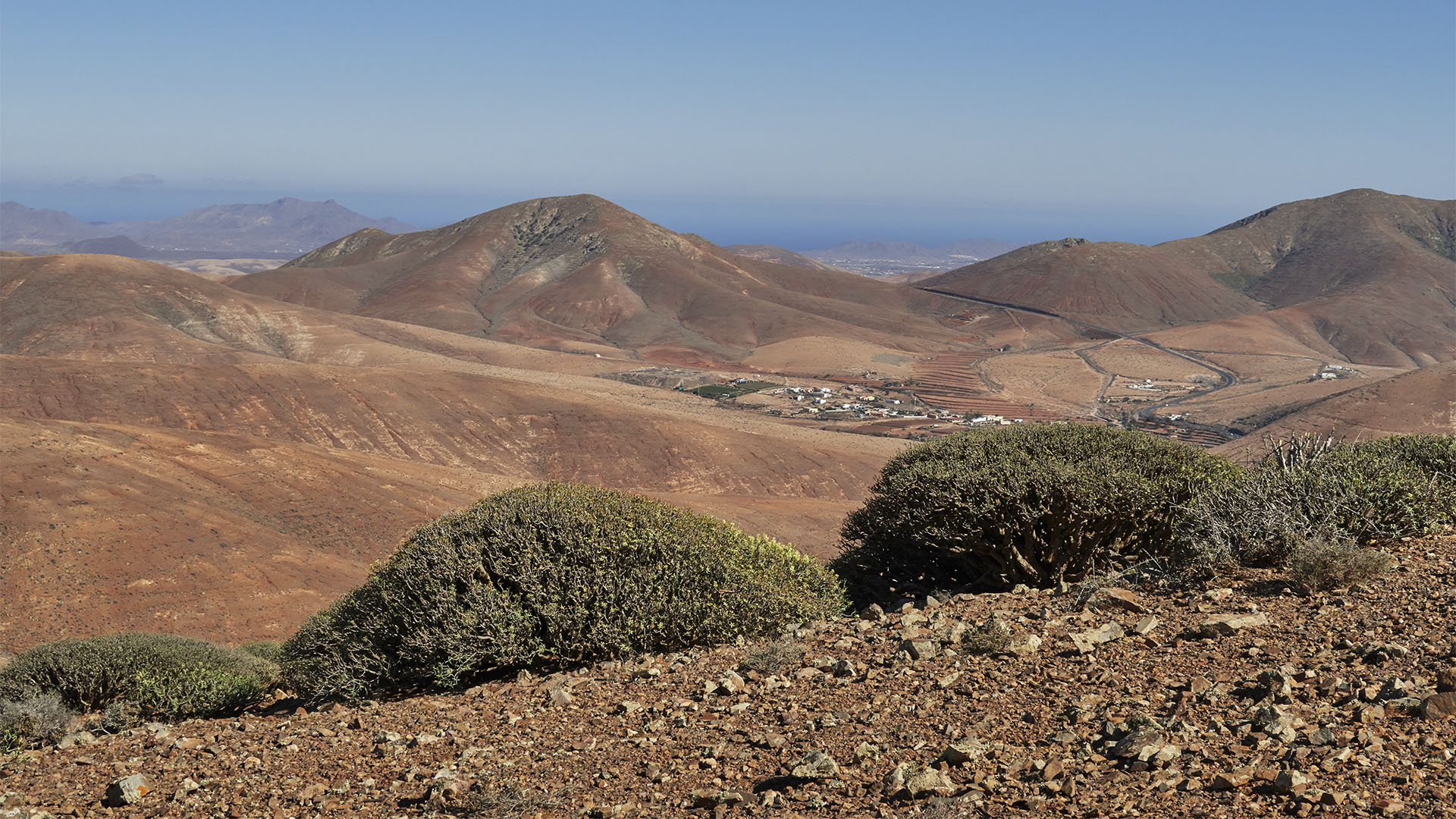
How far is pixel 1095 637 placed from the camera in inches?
338

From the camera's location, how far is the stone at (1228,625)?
327 inches

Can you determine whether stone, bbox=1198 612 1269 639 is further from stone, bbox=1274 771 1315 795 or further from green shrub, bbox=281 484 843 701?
green shrub, bbox=281 484 843 701

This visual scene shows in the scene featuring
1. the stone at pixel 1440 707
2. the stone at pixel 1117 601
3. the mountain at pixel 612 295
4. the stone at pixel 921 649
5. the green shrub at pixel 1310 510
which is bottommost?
the stone at pixel 921 649

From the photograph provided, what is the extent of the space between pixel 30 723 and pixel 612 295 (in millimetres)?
154977

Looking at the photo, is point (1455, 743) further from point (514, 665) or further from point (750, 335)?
point (750, 335)

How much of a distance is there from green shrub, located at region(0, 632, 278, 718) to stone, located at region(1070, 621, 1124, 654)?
11137 millimetres

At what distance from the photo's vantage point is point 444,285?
168375mm

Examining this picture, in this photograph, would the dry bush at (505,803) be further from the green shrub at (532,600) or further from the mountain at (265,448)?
the mountain at (265,448)

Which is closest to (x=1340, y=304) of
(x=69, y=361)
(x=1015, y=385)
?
(x=1015, y=385)

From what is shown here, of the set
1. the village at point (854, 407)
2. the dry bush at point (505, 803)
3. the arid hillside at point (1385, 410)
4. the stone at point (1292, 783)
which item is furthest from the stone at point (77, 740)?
the arid hillside at point (1385, 410)

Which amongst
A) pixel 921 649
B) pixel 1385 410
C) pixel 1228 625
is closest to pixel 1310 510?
pixel 1228 625

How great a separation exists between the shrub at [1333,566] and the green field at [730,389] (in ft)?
290

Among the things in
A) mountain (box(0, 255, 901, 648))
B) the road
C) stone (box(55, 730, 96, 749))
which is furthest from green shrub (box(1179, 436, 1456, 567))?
the road

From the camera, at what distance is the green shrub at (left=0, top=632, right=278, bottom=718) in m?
A: 12.6
